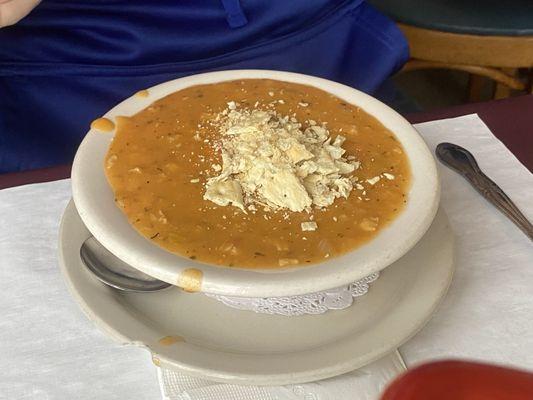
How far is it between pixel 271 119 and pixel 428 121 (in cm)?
33

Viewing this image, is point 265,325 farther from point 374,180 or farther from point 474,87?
point 474,87

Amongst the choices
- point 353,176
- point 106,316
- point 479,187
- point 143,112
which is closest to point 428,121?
point 479,187

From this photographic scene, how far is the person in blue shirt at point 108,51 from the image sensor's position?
3.67ft

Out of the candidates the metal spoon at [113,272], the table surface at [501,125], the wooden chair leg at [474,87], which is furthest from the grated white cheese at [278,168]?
the wooden chair leg at [474,87]

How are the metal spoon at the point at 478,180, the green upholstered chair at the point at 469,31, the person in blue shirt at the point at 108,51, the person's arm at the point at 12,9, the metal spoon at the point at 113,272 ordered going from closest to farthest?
the metal spoon at the point at 113,272, the metal spoon at the point at 478,180, the person's arm at the point at 12,9, the person in blue shirt at the point at 108,51, the green upholstered chair at the point at 469,31

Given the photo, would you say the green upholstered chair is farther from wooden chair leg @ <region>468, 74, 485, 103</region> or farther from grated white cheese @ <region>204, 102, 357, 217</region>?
grated white cheese @ <region>204, 102, 357, 217</region>

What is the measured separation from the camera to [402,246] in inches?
25.4

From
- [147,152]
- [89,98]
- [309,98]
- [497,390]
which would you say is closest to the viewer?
[497,390]

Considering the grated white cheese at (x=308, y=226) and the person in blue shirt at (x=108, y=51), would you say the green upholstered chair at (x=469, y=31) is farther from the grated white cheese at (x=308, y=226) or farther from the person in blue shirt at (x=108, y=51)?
the grated white cheese at (x=308, y=226)

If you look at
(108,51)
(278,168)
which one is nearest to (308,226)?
(278,168)

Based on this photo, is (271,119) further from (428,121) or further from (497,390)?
(497,390)

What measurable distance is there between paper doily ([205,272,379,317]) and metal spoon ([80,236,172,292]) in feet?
0.24

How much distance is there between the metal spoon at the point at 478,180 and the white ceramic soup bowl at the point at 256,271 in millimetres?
134

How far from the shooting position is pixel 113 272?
2.34 feet
